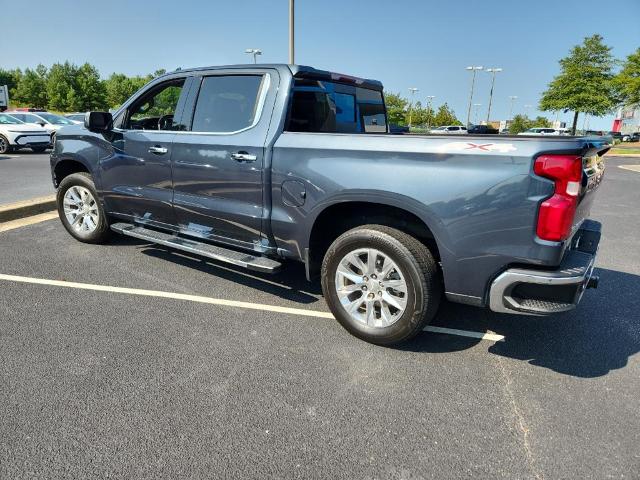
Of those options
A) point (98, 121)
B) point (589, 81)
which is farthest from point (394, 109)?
point (98, 121)

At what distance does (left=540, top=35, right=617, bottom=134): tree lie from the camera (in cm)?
3584

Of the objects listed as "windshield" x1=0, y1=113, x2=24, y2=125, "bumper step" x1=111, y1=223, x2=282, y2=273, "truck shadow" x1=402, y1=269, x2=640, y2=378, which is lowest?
"truck shadow" x1=402, y1=269, x2=640, y2=378

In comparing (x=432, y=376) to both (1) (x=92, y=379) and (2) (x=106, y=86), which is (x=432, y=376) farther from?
(2) (x=106, y=86)

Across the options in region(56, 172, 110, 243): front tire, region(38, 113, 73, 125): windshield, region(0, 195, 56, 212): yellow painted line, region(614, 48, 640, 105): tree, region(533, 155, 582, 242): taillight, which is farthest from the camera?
region(614, 48, 640, 105): tree

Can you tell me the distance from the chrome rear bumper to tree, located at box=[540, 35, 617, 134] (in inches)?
1555

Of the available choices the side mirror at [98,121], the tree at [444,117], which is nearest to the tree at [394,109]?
the tree at [444,117]

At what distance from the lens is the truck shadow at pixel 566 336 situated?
3.10m

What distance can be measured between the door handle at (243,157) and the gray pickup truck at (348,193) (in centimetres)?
1

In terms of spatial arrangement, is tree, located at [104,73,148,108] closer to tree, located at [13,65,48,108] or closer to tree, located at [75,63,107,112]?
tree, located at [75,63,107,112]

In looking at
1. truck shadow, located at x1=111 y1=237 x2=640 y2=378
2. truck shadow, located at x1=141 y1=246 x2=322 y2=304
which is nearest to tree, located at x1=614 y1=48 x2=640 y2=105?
truck shadow, located at x1=111 y1=237 x2=640 y2=378

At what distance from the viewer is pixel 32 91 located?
7100 cm

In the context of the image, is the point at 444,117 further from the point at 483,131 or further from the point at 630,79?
the point at 483,131

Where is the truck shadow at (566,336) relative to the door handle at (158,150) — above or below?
below

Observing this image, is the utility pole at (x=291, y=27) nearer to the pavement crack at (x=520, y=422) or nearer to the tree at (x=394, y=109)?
the pavement crack at (x=520, y=422)
